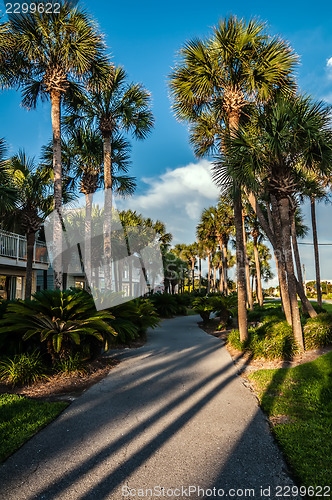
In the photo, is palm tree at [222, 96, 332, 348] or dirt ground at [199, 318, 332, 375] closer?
dirt ground at [199, 318, 332, 375]

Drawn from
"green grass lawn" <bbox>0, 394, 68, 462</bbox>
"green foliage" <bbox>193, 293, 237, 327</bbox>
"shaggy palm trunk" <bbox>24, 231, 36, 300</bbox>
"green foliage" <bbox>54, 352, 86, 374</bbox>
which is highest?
"shaggy palm trunk" <bbox>24, 231, 36, 300</bbox>

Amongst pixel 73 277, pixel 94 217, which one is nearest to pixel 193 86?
pixel 94 217

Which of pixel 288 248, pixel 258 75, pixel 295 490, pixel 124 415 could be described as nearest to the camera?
pixel 295 490

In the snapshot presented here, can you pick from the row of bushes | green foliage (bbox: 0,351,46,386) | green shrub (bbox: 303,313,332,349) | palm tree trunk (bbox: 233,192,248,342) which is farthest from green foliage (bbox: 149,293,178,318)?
green foliage (bbox: 0,351,46,386)

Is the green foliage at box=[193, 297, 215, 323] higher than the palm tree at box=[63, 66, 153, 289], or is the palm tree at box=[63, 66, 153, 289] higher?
the palm tree at box=[63, 66, 153, 289]

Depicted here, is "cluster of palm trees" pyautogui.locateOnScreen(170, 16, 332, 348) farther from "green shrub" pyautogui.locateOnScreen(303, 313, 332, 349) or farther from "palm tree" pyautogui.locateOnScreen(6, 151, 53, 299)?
"palm tree" pyautogui.locateOnScreen(6, 151, 53, 299)

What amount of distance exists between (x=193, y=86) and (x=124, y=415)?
31.7 feet

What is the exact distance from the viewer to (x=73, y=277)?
27203 millimetres

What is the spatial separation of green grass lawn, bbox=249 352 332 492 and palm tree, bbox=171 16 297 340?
3014 mm

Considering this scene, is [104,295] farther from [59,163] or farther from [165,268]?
[165,268]

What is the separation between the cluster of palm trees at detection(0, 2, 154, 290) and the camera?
905 cm

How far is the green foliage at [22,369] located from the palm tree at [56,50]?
3.42 meters

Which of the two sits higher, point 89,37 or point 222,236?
point 89,37

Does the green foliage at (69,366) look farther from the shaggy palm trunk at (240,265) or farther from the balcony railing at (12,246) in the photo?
the balcony railing at (12,246)
